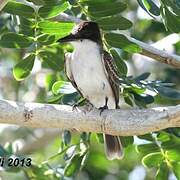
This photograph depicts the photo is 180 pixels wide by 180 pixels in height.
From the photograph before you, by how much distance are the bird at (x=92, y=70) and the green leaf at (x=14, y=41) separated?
0.44m

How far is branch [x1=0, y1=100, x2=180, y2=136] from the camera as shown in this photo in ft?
11.1

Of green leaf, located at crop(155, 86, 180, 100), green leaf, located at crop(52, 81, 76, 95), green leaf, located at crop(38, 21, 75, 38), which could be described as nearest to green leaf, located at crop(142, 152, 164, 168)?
green leaf, located at crop(155, 86, 180, 100)

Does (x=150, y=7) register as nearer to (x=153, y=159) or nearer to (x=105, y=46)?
(x=105, y=46)

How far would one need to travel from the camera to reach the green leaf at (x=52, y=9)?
3654 millimetres

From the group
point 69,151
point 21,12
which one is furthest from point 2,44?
point 69,151

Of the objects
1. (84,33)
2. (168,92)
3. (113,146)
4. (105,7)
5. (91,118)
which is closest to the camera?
(91,118)

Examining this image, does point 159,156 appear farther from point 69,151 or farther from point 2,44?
point 2,44

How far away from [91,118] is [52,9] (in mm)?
599

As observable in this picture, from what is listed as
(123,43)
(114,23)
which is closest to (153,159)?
(123,43)

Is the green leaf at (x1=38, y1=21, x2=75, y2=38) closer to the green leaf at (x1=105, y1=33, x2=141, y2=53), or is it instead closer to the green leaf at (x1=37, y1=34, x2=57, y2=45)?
the green leaf at (x1=37, y1=34, x2=57, y2=45)

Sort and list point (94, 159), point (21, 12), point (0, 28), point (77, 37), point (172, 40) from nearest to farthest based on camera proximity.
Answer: point (21, 12), point (77, 37), point (0, 28), point (172, 40), point (94, 159)

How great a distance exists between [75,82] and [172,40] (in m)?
1.51

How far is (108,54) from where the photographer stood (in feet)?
13.8

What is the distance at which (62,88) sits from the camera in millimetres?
4156
